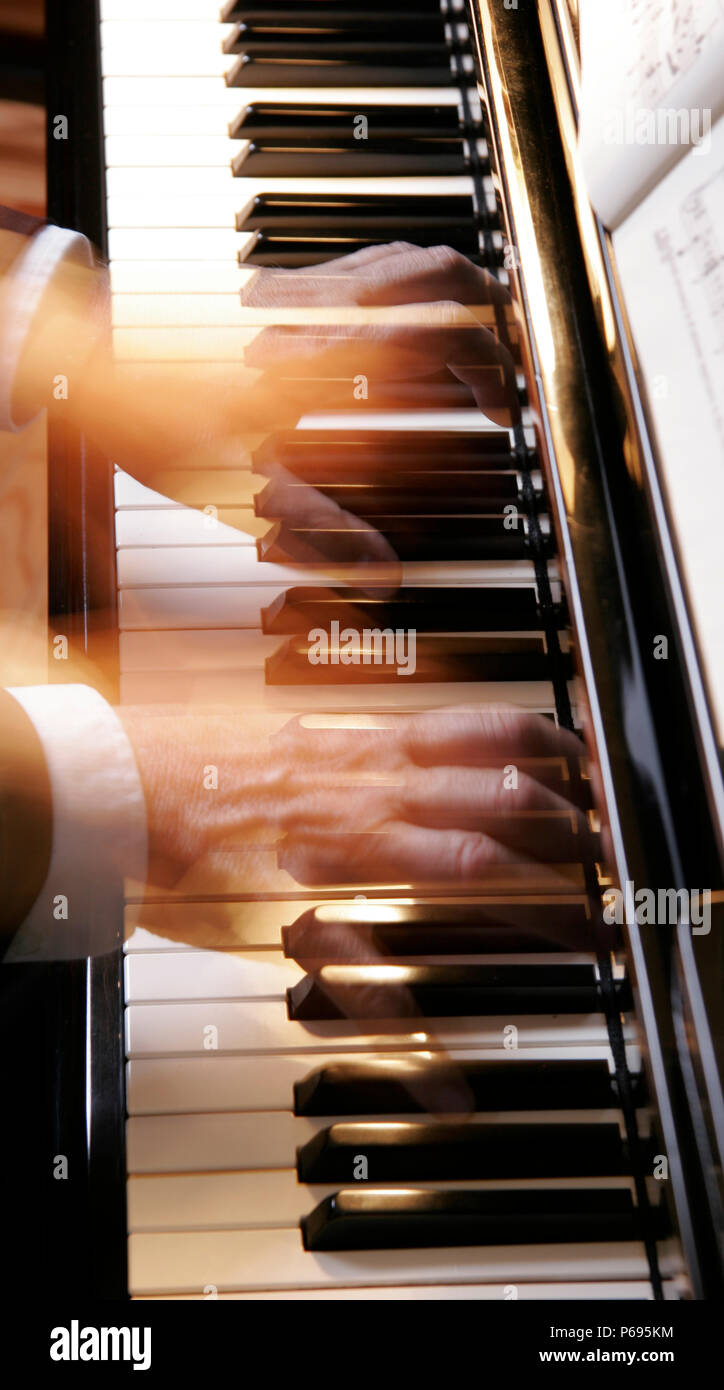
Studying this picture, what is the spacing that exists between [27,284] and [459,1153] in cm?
85

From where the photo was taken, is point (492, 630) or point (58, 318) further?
point (58, 318)

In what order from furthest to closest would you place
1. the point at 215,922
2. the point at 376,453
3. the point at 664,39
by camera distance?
the point at 376,453 < the point at 215,922 < the point at 664,39

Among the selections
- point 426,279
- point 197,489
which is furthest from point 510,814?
point 426,279

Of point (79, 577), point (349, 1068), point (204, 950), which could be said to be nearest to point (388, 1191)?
point (349, 1068)

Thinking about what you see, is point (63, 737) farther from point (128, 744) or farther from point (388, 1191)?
point (388, 1191)

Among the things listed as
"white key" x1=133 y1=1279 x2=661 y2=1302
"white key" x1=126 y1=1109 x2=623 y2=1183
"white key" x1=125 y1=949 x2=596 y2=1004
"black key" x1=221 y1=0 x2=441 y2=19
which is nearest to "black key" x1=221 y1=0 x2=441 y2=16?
"black key" x1=221 y1=0 x2=441 y2=19

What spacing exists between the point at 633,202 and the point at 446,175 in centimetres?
30

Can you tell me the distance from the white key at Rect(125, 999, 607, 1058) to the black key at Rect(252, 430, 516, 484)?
0.45m

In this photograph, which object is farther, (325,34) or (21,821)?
(325,34)

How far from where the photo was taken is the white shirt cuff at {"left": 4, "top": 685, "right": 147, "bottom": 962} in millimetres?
735

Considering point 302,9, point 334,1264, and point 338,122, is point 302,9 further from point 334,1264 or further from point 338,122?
point 334,1264

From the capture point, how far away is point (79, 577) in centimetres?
84

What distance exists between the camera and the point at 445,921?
2.37 feet

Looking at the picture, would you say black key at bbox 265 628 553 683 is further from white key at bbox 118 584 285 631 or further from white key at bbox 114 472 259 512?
white key at bbox 114 472 259 512
